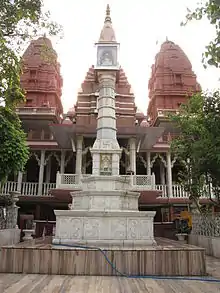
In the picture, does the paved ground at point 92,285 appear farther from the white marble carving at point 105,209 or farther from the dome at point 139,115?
the dome at point 139,115

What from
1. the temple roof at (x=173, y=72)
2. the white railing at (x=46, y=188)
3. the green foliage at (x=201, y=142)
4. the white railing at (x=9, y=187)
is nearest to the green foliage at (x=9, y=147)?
the green foliage at (x=201, y=142)

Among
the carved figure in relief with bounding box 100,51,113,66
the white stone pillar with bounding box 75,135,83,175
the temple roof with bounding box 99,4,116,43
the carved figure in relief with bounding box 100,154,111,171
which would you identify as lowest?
the carved figure in relief with bounding box 100,154,111,171

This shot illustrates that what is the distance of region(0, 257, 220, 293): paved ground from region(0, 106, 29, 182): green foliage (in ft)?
13.3

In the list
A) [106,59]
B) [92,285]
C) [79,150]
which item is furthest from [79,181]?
[92,285]

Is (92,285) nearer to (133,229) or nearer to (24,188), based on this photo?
(133,229)

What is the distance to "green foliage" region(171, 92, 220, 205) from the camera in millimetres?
8742

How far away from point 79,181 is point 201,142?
27.6ft

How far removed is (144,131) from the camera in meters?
16.7

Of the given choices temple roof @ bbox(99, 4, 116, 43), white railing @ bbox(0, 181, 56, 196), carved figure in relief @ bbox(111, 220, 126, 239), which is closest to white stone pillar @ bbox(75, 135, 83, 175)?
white railing @ bbox(0, 181, 56, 196)

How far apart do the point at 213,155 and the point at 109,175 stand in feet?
12.3

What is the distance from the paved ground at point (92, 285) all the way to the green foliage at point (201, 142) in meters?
4.61

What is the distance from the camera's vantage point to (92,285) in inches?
182

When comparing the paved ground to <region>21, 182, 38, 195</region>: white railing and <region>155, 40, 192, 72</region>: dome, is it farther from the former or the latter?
<region>155, 40, 192, 72</region>: dome

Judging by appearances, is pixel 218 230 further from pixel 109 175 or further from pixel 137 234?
pixel 109 175
